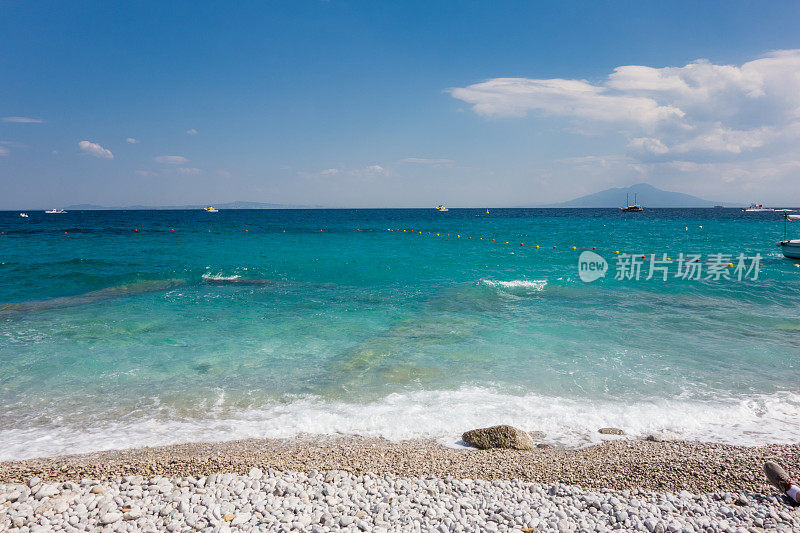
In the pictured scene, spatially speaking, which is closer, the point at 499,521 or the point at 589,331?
the point at 499,521

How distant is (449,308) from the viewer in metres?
16.5

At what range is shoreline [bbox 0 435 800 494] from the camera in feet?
19.1

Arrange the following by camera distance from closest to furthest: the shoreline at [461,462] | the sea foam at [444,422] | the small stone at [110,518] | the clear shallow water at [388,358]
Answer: the small stone at [110,518], the shoreline at [461,462], the sea foam at [444,422], the clear shallow water at [388,358]

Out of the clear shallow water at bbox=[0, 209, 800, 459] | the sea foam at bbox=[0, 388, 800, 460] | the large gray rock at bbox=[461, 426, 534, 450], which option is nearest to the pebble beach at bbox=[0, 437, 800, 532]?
the large gray rock at bbox=[461, 426, 534, 450]

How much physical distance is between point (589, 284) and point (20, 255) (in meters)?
36.7

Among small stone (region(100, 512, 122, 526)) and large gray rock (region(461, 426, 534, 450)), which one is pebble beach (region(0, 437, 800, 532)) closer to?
small stone (region(100, 512, 122, 526))

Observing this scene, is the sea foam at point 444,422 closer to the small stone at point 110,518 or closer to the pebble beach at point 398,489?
the pebble beach at point 398,489

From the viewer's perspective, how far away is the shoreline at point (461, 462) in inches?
229

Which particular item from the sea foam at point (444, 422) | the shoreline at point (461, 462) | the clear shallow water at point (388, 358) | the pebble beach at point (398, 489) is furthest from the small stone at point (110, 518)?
the clear shallow water at point (388, 358)

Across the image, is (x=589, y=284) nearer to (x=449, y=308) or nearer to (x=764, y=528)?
(x=449, y=308)

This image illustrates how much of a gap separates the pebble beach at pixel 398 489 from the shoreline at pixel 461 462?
0.08 ft

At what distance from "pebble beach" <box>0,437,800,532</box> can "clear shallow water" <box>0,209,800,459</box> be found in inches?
33.8

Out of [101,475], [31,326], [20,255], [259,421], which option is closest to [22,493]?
[101,475]

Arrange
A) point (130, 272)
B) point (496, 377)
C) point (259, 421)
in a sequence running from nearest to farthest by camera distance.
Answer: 1. point (259, 421)
2. point (496, 377)
3. point (130, 272)
